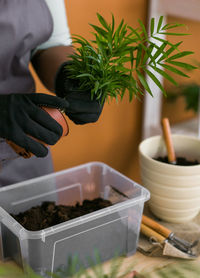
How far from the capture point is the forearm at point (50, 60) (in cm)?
95

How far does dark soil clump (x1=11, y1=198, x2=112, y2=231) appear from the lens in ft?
2.39

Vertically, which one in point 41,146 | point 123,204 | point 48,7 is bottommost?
point 123,204

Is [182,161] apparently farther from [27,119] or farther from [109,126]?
[109,126]

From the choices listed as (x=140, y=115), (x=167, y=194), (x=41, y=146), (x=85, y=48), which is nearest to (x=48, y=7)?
(x=85, y=48)

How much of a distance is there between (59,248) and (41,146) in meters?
0.20

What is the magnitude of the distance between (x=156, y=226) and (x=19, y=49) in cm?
53

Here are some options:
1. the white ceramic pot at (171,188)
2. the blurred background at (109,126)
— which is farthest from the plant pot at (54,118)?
the blurred background at (109,126)

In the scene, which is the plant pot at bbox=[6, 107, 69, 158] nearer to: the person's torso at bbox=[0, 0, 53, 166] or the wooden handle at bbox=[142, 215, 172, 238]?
→ the person's torso at bbox=[0, 0, 53, 166]

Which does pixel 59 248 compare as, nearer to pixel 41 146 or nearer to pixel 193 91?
pixel 41 146

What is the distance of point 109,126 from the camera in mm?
1496

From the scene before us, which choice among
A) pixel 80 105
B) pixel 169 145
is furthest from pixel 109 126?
pixel 80 105

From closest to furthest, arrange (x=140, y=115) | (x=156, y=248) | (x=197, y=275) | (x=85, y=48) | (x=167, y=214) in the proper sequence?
(x=197, y=275) → (x=85, y=48) → (x=156, y=248) → (x=167, y=214) → (x=140, y=115)

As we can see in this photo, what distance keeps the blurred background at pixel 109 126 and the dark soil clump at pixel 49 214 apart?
60 centimetres

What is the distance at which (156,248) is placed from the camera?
2.57ft
